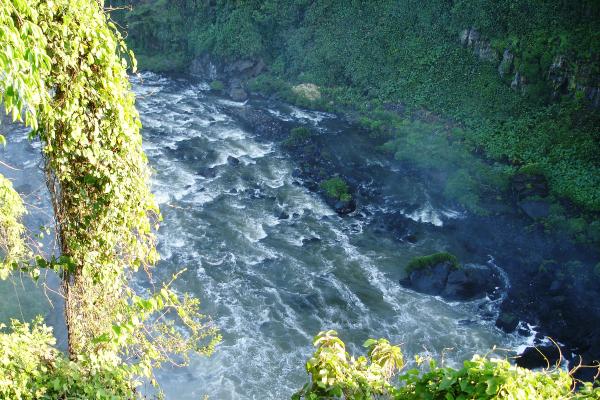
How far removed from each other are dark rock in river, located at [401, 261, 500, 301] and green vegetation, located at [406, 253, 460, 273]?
76mm

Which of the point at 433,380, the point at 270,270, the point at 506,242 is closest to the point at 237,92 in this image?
the point at 270,270

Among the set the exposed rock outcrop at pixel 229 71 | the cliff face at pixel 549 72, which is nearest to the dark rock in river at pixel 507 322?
the cliff face at pixel 549 72

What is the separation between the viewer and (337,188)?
23234 mm

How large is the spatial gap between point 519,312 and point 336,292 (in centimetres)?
574

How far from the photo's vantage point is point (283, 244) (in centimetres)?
1978

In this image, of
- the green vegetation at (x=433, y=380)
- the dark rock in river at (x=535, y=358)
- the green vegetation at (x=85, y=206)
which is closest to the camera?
the green vegetation at (x=433, y=380)

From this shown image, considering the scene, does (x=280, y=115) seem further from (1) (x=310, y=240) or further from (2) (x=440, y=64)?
(1) (x=310, y=240)

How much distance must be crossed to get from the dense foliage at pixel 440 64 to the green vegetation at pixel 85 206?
18241mm

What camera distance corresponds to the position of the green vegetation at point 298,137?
27.6 meters

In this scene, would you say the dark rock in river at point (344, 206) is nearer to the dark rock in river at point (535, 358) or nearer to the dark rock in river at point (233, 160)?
the dark rock in river at point (233, 160)

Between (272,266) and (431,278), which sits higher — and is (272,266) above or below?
below

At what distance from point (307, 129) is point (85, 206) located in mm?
23138

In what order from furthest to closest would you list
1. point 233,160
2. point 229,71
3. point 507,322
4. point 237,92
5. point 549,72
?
1. point 229,71
2. point 237,92
3. point 549,72
4. point 233,160
5. point 507,322

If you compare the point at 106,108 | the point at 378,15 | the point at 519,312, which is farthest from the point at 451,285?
the point at 378,15
